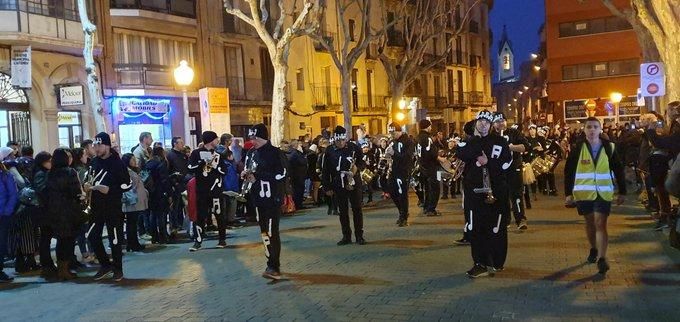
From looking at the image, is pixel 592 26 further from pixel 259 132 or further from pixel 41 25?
pixel 259 132

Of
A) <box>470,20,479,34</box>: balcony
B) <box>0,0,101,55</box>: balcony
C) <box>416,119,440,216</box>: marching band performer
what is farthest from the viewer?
<box>470,20,479,34</box>: balcony

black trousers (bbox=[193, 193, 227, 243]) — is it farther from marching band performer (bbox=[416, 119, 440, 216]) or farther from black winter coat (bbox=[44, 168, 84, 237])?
marching band performer (bbox=[416, 119, 440, 216])

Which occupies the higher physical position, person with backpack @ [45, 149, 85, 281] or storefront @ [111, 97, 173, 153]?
storefront @ [111, 97, 173, 153]

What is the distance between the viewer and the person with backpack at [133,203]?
38.3ft

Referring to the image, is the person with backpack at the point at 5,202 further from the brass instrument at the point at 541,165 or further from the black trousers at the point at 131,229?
the brass instrument at the point at 541,165

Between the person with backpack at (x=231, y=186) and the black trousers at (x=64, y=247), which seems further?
the person with backpack at (x=231, y=186)

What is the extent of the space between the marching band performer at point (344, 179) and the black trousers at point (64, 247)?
411 centimetres

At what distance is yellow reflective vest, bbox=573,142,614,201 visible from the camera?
8117 millimetres

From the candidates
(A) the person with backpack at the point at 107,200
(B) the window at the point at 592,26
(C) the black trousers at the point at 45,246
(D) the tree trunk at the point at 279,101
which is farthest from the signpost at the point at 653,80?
(B) the window at the point at 592,26

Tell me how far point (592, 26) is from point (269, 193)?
1891 inches

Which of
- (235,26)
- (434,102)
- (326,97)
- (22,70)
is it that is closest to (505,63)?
(434,102)

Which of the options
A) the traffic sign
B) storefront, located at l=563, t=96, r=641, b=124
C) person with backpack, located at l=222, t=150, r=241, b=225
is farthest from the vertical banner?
storefront, located at l=563, t=96, r=641, b=124

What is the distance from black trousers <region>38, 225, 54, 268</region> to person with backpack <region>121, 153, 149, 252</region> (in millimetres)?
1940

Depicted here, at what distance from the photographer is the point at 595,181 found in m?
8.16
